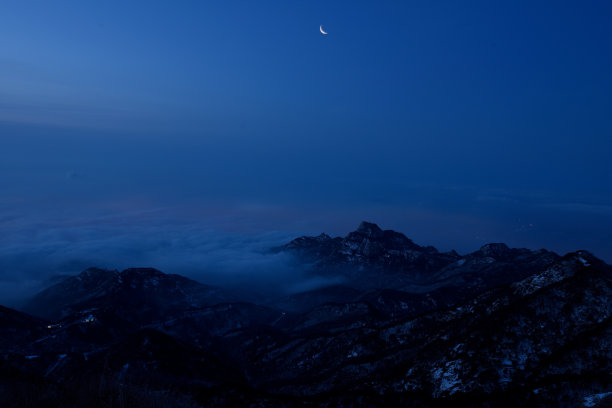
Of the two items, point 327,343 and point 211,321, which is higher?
point 327,343

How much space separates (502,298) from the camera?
93875 mm

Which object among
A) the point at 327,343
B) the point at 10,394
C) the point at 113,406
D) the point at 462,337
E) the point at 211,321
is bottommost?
the point at 211,321

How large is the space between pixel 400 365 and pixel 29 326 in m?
147

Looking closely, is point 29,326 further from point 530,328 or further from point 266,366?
point 530,328

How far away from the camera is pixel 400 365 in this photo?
81.8 metres

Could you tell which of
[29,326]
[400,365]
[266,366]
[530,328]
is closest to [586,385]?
[530,328]

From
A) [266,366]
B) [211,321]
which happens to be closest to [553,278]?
[266,366]

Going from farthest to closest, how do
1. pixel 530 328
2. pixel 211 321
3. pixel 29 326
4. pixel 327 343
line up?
1. pixel 211 321
2. pixel 29 326
3. pixel 327 343
4. pixel 530 328

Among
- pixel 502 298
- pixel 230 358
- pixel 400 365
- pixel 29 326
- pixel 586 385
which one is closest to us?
pixel 586 385

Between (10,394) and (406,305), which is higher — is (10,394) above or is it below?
above

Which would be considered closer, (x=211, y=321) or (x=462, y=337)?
(x=462, y=337)

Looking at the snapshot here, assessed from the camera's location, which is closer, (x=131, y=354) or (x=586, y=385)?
(x=586, y=385)

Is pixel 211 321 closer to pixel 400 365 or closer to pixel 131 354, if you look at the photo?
pixel 131 354

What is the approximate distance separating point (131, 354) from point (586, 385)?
97439mm
